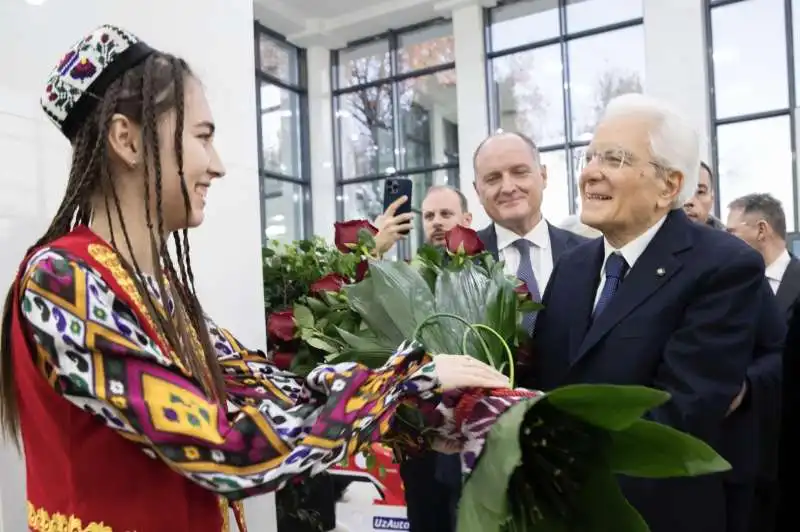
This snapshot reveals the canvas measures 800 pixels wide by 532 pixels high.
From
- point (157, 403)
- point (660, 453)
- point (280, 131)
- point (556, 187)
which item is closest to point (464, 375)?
point (660, 453)

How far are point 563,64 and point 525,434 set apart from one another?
371 inches

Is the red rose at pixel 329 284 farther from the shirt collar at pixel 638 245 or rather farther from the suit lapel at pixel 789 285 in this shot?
the suit lapel at pixel 789 285

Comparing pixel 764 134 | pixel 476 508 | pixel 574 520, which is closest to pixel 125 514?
pixel 476 508

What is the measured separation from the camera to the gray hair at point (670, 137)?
61.7 inches

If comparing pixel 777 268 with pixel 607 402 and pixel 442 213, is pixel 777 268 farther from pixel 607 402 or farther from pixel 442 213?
pixel 607 402

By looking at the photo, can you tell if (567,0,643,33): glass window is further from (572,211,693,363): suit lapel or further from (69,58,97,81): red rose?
(69,58,97,81): red rose

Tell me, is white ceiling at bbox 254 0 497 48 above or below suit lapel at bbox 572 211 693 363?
above

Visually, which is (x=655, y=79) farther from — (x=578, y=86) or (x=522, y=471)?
(x=522, y=471)

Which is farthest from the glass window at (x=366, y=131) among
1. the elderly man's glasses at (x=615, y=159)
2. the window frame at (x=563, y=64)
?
the elderly man's glasses at (x=615, y=159)

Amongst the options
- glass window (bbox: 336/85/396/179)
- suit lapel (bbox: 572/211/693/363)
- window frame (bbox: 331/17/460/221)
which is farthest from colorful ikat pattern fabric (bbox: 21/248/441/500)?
glass window (bbox: 336/85/396/179)

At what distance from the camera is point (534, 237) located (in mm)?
2395

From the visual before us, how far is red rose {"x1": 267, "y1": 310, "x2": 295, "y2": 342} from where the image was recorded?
1.74 m

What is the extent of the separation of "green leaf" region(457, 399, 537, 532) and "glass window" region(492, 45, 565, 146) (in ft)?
29.9

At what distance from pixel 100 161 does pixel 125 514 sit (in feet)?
1.63
